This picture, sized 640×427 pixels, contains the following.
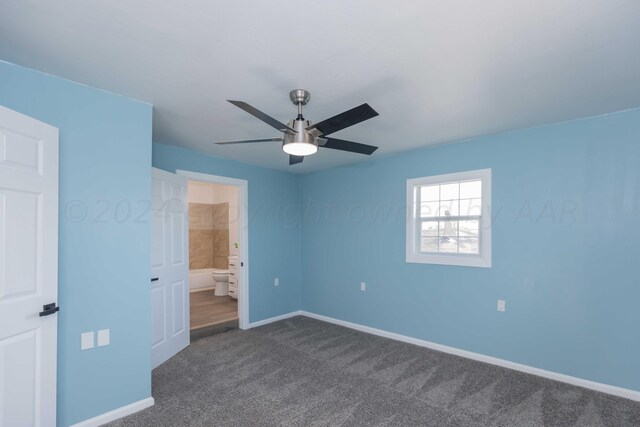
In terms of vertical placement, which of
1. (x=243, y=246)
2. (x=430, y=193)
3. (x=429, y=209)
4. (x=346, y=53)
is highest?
(x=346, y=53)

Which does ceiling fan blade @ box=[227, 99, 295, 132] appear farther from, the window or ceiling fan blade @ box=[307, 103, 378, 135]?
the window

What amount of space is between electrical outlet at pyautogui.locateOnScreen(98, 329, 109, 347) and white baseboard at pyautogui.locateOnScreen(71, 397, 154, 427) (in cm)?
51

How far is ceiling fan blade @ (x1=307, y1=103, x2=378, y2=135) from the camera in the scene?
1.95 m

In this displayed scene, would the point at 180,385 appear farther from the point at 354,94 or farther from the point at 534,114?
the point at 534,114

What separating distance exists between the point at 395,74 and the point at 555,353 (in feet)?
9.85

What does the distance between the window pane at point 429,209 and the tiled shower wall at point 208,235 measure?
5252mm

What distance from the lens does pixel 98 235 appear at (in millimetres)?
2395

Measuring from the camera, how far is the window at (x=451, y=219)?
3.58 meters

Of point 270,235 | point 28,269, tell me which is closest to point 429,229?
point 270,235

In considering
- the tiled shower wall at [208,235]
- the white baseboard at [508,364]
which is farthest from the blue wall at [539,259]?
the tiled shower wall at [208,235]

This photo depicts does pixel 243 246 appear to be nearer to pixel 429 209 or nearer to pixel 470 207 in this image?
pixel 429 209

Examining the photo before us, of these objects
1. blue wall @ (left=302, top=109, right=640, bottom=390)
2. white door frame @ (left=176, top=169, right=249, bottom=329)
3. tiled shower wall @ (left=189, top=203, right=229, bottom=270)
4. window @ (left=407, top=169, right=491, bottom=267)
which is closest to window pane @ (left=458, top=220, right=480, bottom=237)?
window @ (left=407, top=169, right=491, bottom=267)

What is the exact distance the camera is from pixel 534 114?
2.87 meters

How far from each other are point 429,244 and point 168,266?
10.2ft
